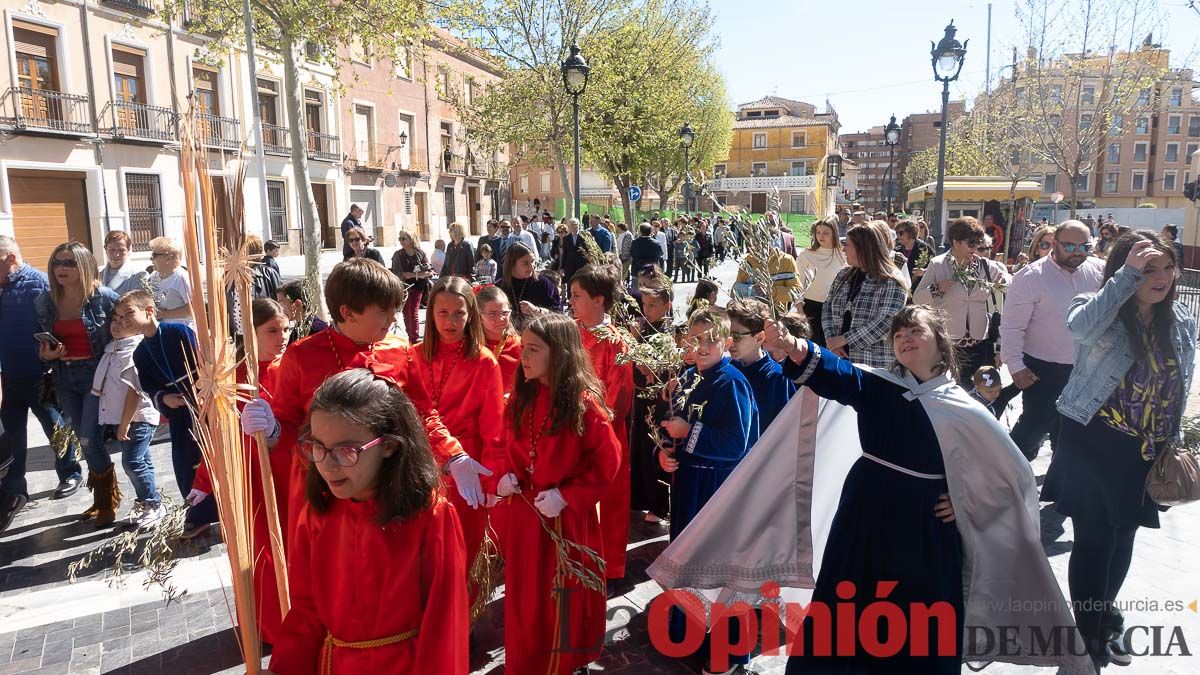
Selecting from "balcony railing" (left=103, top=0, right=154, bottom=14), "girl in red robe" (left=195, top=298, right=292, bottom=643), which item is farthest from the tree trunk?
"balcony railing" (left=103, top=0, right=154, bottom=14)

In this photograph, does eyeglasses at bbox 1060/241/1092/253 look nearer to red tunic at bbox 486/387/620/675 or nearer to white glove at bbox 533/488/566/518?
red tunic at bbox 486/387/620/675

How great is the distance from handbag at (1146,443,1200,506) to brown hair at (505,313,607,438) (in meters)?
2.37

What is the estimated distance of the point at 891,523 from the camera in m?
2.72

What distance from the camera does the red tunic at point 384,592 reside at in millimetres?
2064

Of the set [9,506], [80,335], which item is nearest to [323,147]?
[80,335]

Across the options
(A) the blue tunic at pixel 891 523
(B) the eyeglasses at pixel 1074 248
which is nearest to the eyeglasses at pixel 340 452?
(A) the blue tunic at pixel 891 523

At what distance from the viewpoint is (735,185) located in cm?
6262

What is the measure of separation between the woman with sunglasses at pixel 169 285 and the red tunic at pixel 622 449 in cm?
354

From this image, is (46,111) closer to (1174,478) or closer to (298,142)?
(298,142)

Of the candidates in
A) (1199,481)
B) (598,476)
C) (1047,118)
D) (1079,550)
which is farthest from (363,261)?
(1047,118)

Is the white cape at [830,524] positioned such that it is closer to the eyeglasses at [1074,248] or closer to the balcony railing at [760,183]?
the eyeglasses at [1074,248]

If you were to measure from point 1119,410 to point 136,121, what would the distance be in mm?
25798

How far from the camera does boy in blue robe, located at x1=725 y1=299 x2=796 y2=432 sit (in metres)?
3.54

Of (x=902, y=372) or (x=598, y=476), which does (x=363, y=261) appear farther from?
(x=902, y=372)
